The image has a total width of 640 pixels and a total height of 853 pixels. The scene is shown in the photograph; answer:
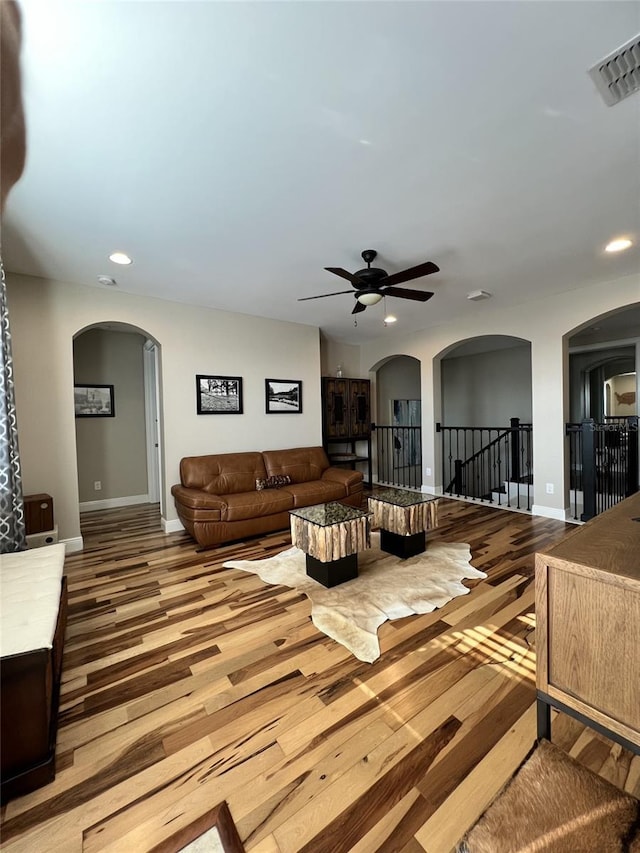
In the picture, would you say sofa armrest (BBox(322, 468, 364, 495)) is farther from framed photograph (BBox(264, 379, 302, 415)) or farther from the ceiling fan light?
the ceiling fan light

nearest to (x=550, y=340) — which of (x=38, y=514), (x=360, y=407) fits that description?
(x=360, y=407)

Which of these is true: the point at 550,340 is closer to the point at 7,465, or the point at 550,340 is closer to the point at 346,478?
the point at 346,478

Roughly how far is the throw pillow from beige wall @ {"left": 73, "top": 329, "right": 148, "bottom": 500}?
7.93 feet

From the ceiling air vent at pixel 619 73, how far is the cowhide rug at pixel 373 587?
293 cm

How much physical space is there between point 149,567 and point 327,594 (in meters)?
1.75

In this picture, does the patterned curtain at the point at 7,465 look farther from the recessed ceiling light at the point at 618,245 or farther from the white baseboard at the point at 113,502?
the recessed ceiling light at the point at 618,245

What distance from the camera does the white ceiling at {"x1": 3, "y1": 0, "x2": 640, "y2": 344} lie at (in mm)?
1322

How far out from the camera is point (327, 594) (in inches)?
104

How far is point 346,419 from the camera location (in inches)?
251

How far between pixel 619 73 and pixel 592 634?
223 cm

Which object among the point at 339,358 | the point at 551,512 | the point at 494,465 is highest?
the point at 339,358

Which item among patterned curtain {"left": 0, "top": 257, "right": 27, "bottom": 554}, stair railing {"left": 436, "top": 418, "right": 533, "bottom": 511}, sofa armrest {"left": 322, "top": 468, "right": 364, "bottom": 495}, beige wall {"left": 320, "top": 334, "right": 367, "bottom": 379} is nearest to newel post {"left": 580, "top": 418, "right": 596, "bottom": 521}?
stair railing {"left": 436, "top": 418, "right": 533, "bottom": 511}

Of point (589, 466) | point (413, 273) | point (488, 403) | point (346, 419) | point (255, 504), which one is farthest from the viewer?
point (488, 403)

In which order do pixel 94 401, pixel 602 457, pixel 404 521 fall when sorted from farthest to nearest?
pixel 94 401 → pixel 602 457 → pixel 404 521
